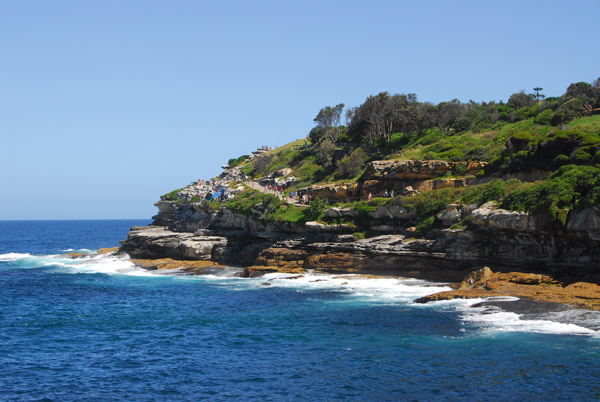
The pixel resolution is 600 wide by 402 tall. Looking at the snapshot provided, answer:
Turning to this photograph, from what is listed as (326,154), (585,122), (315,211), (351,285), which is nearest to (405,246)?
(351,285)

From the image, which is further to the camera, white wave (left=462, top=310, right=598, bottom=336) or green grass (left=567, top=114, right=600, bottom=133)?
green grass (left=567, top=114, right=600, bottom=133)

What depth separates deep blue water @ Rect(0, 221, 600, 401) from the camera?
736 inches

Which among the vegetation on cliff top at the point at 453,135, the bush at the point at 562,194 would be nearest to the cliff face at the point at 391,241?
the bush at the point at 562,194

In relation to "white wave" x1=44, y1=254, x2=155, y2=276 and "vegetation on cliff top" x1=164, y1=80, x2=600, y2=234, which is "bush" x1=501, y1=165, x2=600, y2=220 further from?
"white wave" x1=44, y1=254, x2=155, y2=276

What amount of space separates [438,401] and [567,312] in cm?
1350

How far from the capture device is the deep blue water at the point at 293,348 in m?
18.7

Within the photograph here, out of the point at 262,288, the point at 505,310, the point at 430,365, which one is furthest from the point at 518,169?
the point at 430,365

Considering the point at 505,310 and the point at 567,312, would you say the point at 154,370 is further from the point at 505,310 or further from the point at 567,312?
the point at 567,312

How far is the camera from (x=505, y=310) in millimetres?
27969

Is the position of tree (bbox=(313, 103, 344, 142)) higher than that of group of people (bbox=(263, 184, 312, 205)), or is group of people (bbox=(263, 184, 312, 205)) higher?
tree (bbox=(313, 103, 344, 142))

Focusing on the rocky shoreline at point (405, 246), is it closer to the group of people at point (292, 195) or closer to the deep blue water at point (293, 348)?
the group of people at point (292, 195)

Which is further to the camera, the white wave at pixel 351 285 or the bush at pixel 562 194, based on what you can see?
the white wave at pixel 351 285

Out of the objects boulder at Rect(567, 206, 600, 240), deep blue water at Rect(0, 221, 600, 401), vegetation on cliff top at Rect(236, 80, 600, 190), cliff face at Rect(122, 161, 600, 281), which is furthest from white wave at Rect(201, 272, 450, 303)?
vegetation on cliff top at Rect(236, 80, 600, 190)

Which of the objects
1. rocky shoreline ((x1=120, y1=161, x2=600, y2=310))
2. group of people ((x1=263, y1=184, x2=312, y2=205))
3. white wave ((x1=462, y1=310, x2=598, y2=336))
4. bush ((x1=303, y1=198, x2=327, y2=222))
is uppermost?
group of people ((x1=263, y1=184, x2=312, y2=205))
